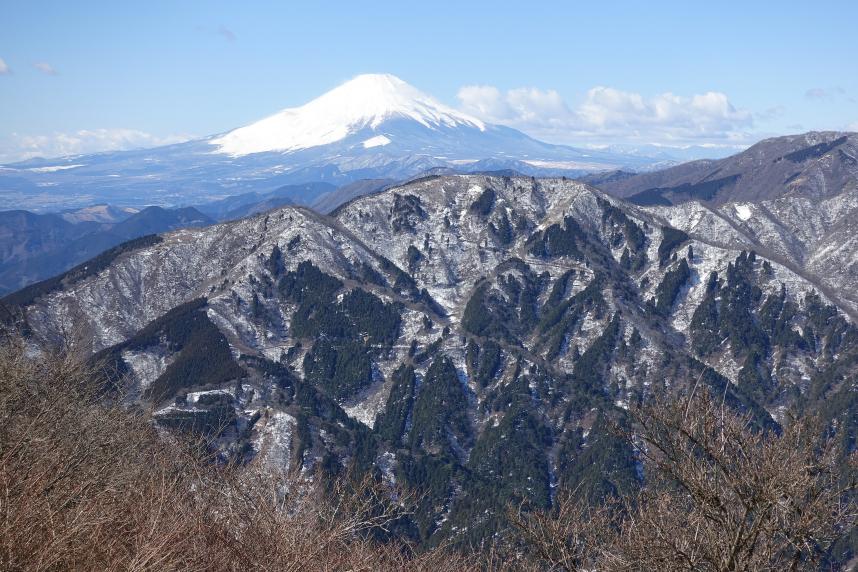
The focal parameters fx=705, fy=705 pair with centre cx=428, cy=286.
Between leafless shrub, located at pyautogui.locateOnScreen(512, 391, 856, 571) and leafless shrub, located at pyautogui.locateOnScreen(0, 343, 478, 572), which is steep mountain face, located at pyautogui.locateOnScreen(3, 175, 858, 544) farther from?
leafless shrub, located at pyautogui.locateOnScreen(512, 391, 856, 571)

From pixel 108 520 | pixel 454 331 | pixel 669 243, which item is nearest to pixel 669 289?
pixel 669 243

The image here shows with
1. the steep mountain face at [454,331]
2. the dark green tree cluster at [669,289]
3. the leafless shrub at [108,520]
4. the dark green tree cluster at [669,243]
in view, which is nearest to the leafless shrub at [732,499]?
the leafless shrub at [108,520]

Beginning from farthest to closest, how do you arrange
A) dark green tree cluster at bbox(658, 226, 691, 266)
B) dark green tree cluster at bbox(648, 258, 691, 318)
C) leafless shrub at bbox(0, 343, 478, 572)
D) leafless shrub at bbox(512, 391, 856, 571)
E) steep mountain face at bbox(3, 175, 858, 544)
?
dark green tree cluster at bbox(658, 226, 691, 266)
dark green tree cluster at bbox(648, 258, 691, 318)
steep mountain face at bbox(3, 175, 858, 544)
leafless shrub at bbox(512, 391, 856, 571)
leafless shrub at bbox(0, 343, 478, 572)

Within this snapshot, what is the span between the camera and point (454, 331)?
135 meters

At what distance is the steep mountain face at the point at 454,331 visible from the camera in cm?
10112

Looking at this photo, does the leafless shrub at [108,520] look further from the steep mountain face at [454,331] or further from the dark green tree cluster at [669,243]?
the dark green tree cluster at [669,243]

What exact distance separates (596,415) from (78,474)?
102m

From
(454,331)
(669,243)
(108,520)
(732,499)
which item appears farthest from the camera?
(669,243)

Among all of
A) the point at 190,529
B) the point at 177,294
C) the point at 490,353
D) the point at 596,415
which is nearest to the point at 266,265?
the point at 177,294

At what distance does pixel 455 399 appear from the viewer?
119m

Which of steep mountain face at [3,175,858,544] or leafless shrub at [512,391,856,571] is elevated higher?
leafless shrub at [512,391,856,571]

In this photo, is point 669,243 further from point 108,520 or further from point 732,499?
point 108,520

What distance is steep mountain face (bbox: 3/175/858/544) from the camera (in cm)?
10112

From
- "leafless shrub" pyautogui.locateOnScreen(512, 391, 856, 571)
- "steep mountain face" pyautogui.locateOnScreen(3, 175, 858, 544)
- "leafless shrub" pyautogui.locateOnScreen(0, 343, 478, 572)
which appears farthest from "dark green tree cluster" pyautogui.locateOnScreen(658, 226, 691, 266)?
"leafless shrub" pyautogui.locateOnScreen(512, 391, 856, 571)
